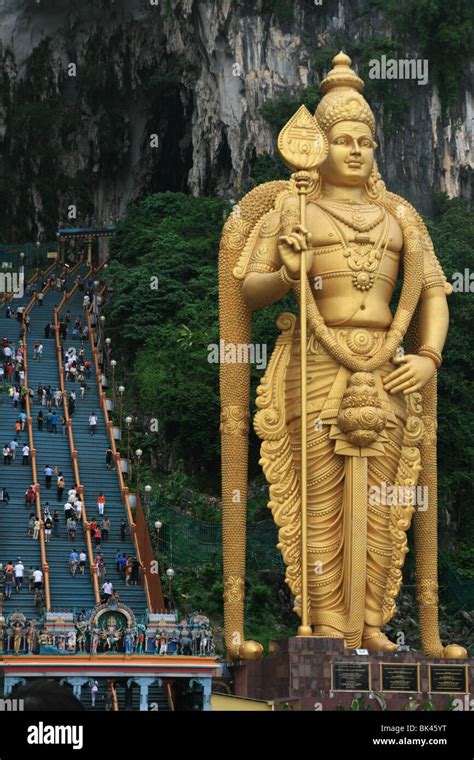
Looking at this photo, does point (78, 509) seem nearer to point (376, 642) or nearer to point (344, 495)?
point (344, 495)

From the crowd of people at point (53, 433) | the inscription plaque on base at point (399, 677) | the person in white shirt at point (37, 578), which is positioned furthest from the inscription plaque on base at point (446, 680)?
the person in white shirt at point (37, 578)

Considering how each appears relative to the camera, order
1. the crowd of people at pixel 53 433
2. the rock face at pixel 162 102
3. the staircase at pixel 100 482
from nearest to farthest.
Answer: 1. the staircase at pixel 100 482
2. the crowd of people at pixel 53 433
3. the rock face at pixel 162 102

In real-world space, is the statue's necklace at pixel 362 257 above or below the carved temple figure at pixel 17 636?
above

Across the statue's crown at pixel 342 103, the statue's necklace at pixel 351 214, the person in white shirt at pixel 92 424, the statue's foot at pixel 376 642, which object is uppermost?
the statue's crown at pixel 342 103

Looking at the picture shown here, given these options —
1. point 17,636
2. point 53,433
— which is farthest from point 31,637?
point 53,433

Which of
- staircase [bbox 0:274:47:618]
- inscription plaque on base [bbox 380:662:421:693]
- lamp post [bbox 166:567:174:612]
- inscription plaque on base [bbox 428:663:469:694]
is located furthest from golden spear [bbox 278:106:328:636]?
staircase [bbox 0:274:47:618]

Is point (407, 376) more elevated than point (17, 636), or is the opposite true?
point (407, 376)
